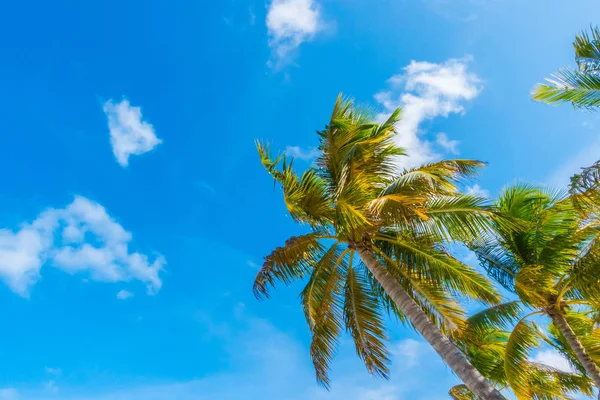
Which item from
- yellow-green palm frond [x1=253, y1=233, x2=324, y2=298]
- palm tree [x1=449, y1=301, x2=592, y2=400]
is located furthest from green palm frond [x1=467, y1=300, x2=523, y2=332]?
yellow-green palm frond [x1=253, y1=233, x2=324, y2=298]

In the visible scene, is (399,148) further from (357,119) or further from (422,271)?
(422,271)

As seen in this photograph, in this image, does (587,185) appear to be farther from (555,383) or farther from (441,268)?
(555,383)

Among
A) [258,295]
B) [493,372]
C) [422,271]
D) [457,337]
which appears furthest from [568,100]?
[493,372]

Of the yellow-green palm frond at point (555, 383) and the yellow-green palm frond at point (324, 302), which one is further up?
the yellow-green palm frond at point (324, 302)

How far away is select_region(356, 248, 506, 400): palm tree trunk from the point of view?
8.21m

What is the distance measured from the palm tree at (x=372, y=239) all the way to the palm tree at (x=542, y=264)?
1212mm

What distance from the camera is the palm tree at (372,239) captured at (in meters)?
9.84

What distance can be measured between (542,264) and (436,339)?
4.24 meters

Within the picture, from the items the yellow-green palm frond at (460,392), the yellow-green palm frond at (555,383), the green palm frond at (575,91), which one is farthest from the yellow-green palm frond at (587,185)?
the yellow-green palm frond at (460,392)

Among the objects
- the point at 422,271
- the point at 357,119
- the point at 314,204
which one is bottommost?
the point at 422,271

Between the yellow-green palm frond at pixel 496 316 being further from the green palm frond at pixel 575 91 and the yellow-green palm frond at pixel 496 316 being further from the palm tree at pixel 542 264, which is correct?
the green palm frond at pixel 575 91

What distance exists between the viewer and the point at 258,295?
10844mm

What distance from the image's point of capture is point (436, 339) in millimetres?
9156

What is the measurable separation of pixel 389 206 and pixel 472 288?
9.49 feet
